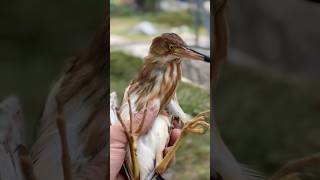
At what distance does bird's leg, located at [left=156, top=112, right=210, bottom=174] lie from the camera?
2.81 metres

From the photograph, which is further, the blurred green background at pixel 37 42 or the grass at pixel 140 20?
the grass at pixel 140 20

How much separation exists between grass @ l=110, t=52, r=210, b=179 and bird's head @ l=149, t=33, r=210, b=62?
0.11 m

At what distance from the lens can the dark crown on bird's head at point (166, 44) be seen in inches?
111

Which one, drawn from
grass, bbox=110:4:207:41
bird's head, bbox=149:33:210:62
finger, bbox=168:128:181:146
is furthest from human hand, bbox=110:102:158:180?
grass, bbox=110:4:207:41

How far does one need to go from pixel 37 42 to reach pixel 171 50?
0.63 m

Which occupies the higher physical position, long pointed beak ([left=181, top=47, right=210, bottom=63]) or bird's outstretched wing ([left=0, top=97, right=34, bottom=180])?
long pointed beak ([left=181, top=47, right=210, bottom=63])

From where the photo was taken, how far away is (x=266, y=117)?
280cm

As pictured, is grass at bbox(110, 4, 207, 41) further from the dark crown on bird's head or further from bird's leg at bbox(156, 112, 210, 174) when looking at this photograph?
bird's leg at bbox(156, 112, 210, 174)

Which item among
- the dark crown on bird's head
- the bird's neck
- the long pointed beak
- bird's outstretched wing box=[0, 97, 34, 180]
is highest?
the dark crown on bird's head

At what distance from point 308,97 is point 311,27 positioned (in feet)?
1.09

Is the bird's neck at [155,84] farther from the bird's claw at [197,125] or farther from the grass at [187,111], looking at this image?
the bird's claw at [197,125]

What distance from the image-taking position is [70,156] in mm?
2789

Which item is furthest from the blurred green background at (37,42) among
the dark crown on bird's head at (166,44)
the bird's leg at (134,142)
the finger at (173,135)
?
the finger at (173,135)

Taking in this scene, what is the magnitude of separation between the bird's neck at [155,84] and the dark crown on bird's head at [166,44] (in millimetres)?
61
